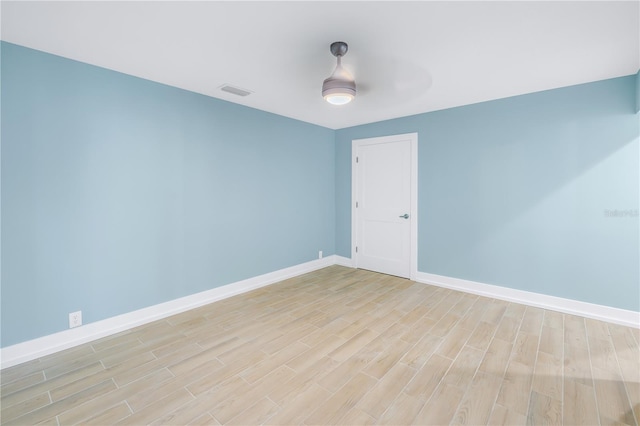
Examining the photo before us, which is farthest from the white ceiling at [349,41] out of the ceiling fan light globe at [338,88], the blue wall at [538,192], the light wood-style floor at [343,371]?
the light wood-style floor at [343,371]

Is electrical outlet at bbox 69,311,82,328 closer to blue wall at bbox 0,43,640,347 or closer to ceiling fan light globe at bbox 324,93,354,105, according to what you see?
blue wall at bbox 0,43,640,347

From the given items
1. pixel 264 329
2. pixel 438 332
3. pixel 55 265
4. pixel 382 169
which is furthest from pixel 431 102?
pixel 55 265

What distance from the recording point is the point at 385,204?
4758mm

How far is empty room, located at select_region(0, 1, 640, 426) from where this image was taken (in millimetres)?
1926

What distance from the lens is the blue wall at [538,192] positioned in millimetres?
2967

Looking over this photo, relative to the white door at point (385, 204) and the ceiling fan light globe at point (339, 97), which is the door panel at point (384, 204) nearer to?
the white door at point (385, 204)

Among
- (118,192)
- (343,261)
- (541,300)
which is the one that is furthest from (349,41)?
(343,261)

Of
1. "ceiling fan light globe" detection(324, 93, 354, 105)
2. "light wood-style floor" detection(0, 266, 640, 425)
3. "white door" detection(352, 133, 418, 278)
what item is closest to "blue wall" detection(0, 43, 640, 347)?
"white door" detection(352, 133, 418, 278)

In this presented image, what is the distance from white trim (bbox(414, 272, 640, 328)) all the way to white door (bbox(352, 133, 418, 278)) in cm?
48

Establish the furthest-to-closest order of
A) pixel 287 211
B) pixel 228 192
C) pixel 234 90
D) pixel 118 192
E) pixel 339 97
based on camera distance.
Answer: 1. pixel 287 211
2. pixel 228 192
3. pixel 234 90
4. pixel 118 192
5. pixel 339 97

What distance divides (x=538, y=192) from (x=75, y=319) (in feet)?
16.2

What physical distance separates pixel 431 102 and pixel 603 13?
1889 mm

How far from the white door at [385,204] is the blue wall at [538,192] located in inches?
7.1

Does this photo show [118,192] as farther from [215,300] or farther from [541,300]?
[541,300]
